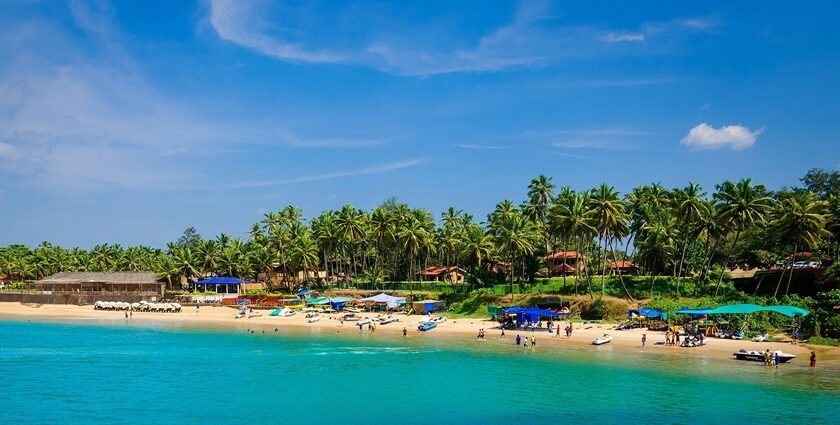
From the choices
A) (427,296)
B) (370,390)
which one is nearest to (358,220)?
(427,296)

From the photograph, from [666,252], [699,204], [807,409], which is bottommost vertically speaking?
[807,409]

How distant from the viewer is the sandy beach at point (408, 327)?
5369 cm

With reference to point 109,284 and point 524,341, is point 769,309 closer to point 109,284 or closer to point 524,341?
point 524,341

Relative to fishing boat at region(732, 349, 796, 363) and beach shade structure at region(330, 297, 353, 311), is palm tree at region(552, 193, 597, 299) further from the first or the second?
beach shade structure at region(330, 297, 353, 311)

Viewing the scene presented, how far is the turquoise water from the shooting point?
3588 cm

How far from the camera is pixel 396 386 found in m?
43.6

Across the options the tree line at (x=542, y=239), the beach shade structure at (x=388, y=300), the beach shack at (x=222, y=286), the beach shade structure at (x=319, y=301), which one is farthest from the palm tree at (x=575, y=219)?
the beach shack at (x=222, y=286)

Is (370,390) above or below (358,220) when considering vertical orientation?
below

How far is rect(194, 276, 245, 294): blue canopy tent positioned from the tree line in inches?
135

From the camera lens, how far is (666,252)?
8138 centimetres

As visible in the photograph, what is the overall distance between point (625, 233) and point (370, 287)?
143ft

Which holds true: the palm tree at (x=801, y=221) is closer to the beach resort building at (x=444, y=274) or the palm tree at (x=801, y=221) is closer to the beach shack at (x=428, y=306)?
the beach shack at (x=428, y=306)

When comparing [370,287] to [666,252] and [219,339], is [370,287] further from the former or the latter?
[666,252]

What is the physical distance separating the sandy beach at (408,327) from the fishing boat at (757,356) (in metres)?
0.73
